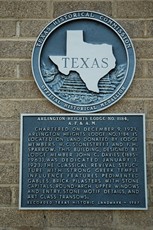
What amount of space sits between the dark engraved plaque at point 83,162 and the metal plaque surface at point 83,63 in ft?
0.63

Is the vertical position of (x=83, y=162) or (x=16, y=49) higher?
(x=16, y=49)

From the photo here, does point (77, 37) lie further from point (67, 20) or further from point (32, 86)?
point (32, 86)

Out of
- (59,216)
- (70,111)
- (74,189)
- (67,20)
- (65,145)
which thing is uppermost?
(67,20)

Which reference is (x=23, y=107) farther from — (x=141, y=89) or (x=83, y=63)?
(x=141, y=89)

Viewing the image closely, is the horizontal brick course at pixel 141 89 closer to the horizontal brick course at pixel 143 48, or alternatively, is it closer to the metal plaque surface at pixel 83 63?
the metal plaque surface at pixel 83 63

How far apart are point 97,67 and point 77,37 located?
1.21 ft

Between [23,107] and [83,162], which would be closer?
[83,162]

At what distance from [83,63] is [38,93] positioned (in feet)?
1.76

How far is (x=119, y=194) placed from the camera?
12.7ft

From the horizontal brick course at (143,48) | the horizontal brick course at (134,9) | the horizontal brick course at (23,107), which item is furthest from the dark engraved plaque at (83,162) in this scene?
the horizontal brick course at (134,9)

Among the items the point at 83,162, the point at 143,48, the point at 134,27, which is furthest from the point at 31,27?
the point at 83,162

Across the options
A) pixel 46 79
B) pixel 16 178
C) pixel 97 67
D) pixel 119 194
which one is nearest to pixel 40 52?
pixel 46 79

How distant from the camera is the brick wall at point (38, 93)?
153 inches

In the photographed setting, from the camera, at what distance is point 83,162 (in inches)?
156
